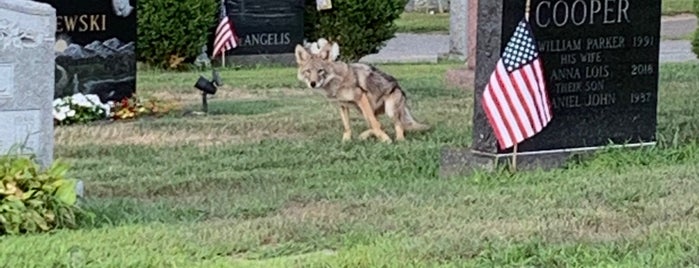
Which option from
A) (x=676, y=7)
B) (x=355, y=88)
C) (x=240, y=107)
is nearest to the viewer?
(x=355, y=88)

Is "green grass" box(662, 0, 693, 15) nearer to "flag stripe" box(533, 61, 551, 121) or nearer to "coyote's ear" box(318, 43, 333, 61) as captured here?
"coyote's ear" box(318, 43, 333, 61)

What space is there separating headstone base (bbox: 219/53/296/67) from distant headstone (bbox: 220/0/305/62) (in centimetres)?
3

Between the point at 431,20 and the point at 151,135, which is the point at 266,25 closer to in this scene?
the point at 151,135

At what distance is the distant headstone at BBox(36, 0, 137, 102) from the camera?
13422 mm

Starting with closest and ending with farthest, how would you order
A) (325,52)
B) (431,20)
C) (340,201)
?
(340,201) → (325,52) → (431,20)

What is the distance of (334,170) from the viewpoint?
1029cm

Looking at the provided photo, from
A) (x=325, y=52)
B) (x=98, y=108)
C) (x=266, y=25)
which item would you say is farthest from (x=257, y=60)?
(x=325, y=52)

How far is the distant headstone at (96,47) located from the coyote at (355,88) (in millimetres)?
2571

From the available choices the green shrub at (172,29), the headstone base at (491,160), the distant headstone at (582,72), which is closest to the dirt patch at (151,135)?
the headstone base at (491,160)

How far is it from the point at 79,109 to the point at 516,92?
4452mm

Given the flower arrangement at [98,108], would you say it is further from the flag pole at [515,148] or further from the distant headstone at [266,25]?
the distant headstone at [266,25]

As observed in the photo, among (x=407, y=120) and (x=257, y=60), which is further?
(x=257, y=60)

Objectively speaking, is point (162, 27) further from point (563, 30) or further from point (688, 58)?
point (563, 30)

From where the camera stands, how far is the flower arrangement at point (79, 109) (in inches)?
507
